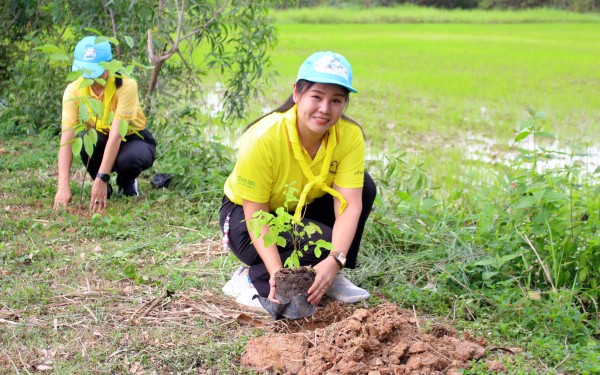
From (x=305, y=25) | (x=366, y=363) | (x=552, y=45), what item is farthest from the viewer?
(x=305, y=25)

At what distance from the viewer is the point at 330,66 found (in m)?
2.59

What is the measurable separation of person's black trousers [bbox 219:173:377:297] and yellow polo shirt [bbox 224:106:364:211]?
0.09m

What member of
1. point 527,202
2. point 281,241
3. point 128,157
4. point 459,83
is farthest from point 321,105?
point 459,83

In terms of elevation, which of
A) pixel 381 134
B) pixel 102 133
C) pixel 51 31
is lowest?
pixel 381 134

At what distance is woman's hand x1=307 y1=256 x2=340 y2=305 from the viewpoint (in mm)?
2699

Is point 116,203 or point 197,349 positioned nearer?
point 197,349

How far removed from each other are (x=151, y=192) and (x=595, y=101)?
20.9ft

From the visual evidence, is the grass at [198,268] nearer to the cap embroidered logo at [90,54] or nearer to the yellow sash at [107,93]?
the yellow sash at [107,93]

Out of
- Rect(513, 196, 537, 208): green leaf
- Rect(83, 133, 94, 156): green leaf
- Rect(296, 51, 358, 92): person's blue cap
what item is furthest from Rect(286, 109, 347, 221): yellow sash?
Rect(83, 133, 94, 156): green leaf

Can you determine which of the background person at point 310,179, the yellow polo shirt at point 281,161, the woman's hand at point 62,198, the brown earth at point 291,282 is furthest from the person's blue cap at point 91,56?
the brown earth at point 291,282

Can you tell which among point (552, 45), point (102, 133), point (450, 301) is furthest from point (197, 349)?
point (552, 45)

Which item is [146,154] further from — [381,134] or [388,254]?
[381,134]

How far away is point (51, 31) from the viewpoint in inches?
273

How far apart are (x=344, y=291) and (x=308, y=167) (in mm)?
536
